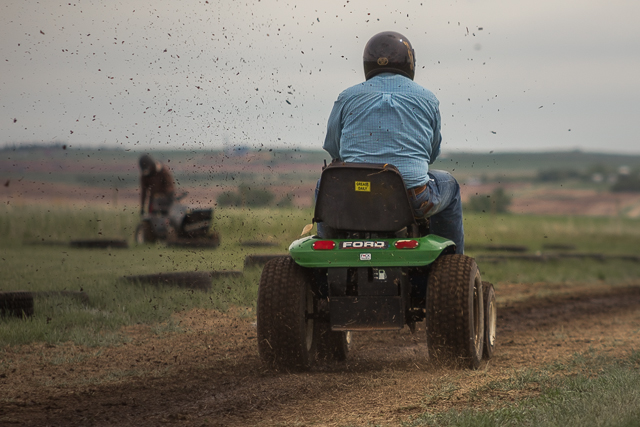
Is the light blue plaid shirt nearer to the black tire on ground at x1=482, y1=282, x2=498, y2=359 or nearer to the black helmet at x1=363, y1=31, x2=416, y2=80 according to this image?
the black helmet at x1=363, y1=31, x2=416, y2=80

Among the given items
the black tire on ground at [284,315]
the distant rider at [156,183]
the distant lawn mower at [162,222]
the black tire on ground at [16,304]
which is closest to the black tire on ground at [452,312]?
the black tire on ground at [284,315]

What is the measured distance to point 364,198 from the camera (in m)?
5.41

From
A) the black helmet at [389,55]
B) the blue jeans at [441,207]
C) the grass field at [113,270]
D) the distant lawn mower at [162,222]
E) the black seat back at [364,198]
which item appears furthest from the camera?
the distant lawn mower at [162,222]

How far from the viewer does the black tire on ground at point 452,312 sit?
5398 mm

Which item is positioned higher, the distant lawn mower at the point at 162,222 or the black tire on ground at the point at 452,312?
the black tire on ground at the point at 452,312

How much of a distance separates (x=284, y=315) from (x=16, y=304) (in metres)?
3.37

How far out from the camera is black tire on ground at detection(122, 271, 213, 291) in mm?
9375

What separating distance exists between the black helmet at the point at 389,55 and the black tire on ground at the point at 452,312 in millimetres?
1541

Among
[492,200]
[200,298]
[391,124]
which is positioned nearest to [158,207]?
[200,298]

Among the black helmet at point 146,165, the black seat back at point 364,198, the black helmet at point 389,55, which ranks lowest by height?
the black helmet at point 146,165

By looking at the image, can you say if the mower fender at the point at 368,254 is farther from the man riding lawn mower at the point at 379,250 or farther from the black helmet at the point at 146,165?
the black helmet at the point at 146,165

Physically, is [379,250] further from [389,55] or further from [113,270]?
[113,270]

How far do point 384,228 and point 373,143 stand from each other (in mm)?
648

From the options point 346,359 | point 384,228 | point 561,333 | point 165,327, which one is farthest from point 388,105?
point 561,333
